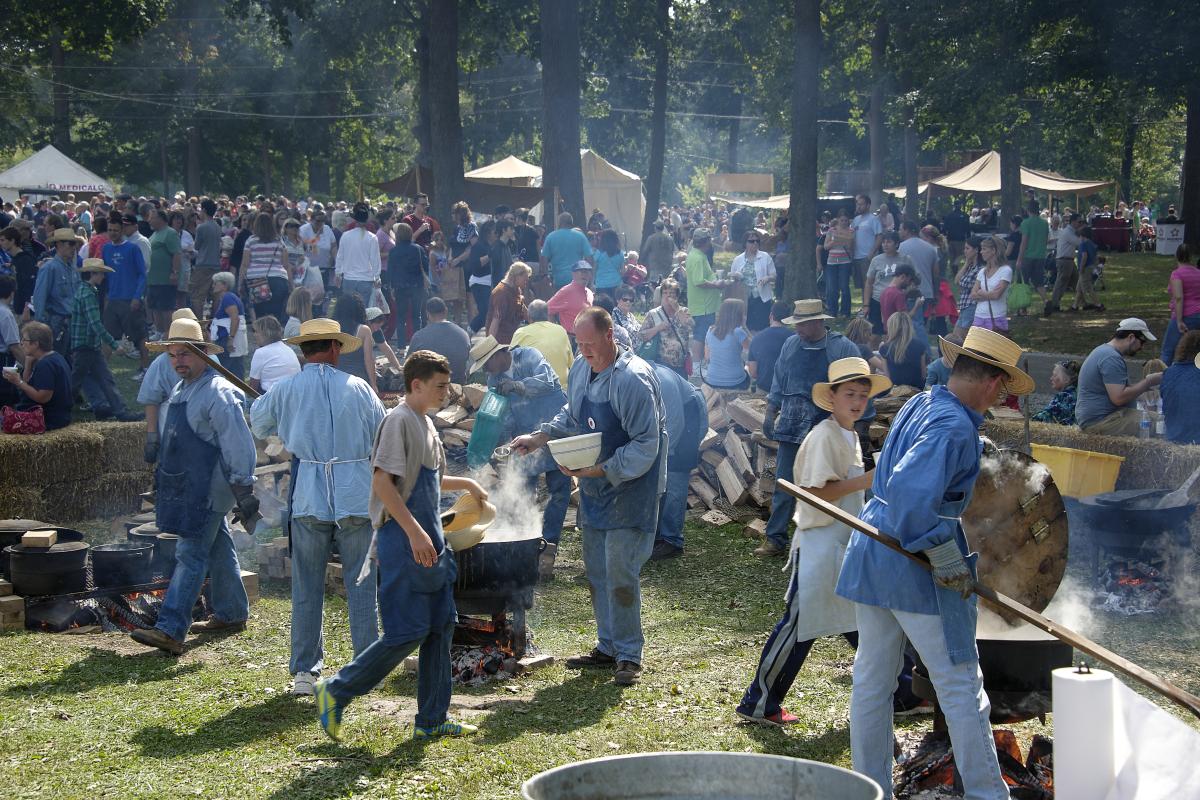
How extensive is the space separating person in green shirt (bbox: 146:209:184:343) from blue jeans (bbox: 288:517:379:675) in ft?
38.1

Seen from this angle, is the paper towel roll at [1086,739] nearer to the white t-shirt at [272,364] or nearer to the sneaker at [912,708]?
the sneaker at [912,708]

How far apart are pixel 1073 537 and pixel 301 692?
5.25 meters

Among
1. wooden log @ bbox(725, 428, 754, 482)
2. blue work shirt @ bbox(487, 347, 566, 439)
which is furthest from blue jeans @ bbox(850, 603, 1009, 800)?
wooden log @ bbox(725, 428, 754, 482)

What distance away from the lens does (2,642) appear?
7.74 m

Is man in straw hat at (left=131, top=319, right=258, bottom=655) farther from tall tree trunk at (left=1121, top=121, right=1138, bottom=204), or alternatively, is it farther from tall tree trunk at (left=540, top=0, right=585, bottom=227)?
tall tree trunk at (left=1121, top=121, right=1138, bottom=204)

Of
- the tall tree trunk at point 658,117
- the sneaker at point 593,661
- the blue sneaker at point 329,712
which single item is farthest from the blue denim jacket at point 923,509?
the tall tree trunk at point 658,117

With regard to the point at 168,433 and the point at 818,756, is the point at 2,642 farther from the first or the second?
the point at 818,756

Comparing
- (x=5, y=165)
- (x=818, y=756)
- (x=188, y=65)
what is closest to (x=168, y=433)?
(x=818, y=756)

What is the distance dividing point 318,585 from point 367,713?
0.79 metres

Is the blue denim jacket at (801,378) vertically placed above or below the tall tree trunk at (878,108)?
Answer: below

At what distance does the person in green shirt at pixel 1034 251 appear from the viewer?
25.0m

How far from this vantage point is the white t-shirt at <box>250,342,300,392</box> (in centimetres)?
1074

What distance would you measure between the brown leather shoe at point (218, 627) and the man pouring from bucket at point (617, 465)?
2.44 metres

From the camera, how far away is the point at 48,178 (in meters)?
37.6
